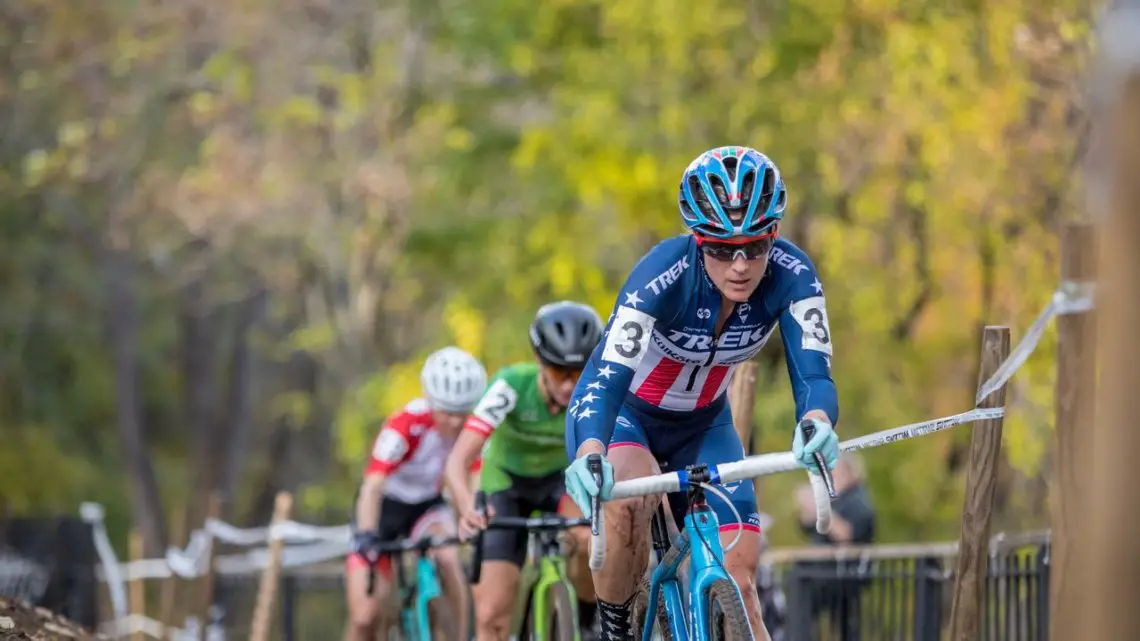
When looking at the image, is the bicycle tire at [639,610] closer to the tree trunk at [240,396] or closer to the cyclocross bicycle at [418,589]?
the cyclocross bicycle at [418,589]

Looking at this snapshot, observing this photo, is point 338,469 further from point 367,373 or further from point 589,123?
point 589,123

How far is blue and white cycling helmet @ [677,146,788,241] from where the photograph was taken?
6.12 meters

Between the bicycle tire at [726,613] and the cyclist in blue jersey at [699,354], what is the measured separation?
38 cm

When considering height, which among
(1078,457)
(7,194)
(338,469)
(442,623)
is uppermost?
(7,194)

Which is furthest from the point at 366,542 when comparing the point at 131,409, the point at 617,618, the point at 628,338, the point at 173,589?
the point at 131,409

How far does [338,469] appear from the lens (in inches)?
1496

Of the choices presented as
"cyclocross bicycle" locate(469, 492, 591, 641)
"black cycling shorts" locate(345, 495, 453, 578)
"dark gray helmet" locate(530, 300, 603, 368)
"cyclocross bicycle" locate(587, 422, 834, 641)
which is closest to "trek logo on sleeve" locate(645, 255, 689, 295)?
"cyclocross bicycle" locate(587, 422, 834, 641)

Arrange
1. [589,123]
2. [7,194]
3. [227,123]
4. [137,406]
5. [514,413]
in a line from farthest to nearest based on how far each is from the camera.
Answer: [137,406], [7,194], [227,123], [589,123], [514,413]

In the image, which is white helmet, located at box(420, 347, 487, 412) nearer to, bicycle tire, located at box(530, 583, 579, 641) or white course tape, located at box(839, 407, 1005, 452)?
bicycle tire, located at box(530, 583, 579, 641)

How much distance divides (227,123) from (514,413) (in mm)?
17886

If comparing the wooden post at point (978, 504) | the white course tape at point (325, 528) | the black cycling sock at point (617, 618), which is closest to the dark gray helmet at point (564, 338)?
the white course tape at point (325, 528)

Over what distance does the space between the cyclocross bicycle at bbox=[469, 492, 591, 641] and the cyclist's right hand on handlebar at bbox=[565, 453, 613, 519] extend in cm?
181

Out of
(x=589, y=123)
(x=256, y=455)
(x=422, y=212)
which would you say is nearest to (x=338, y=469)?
(x=256, y=455)

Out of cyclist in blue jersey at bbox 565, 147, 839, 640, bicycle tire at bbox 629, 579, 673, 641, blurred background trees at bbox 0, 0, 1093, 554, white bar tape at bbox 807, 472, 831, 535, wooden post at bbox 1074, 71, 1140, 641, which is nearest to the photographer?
wooden post at bbox 1074, 71, 1140, 641
